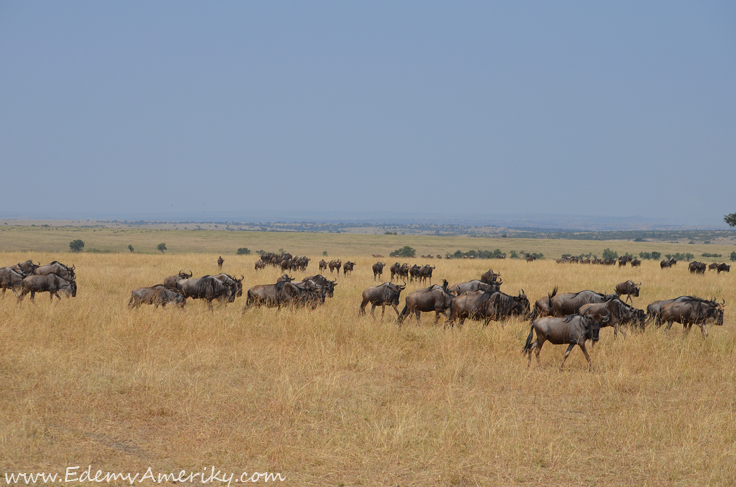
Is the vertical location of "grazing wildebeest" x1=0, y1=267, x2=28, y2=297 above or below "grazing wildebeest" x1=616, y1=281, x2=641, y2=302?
above

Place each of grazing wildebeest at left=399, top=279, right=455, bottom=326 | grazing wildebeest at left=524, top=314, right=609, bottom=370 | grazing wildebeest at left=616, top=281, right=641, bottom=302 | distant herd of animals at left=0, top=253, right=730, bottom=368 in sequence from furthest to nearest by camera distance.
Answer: grazing wildebeest at left=616, top=281, right=641, bottom=302
grazing wildebeest at left=399, top=279, right=455, bottom=326
distant herd of animals at left=0, top=253, right=730, bottom=368
grazing wildebeest at left=524, top=314, right=609, bottom=370

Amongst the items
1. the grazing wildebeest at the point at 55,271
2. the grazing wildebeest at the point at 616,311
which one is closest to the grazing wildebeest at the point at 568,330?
the grazing wildebeest at the point at 616,311

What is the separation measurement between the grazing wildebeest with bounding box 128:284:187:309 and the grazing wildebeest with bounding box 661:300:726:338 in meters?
11.8

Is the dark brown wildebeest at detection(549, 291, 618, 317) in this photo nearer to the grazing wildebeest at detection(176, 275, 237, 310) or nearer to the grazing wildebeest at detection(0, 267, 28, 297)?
the grazing wildebeest at detection(176, 275, 237, 310)

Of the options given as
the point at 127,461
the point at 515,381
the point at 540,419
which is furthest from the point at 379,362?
the point at 127,461

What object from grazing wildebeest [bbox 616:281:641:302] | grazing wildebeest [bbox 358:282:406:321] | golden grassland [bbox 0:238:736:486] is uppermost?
grazing wildebeest [bbox 358:282:406:321]

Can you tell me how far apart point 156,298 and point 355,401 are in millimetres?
8377

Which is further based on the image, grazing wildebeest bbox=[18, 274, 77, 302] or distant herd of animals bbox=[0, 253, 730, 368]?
grazing wildebeest bbox=[18, 274, 77, 302]

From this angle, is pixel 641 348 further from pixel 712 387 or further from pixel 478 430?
pixel 478 430

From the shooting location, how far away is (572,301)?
14039 mm

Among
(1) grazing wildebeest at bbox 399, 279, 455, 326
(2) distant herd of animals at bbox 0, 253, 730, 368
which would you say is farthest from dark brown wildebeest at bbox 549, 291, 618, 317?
(1) grazing wildebeest at bbox 399, 279, 455, 326

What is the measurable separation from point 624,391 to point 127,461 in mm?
7004

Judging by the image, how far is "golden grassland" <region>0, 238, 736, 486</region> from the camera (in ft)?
19.5

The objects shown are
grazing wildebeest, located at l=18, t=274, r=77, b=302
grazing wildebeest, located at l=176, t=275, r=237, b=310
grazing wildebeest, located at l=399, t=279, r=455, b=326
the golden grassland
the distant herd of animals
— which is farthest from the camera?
grazing wildebeest, located at l=176, t=275, r=237, b=310
